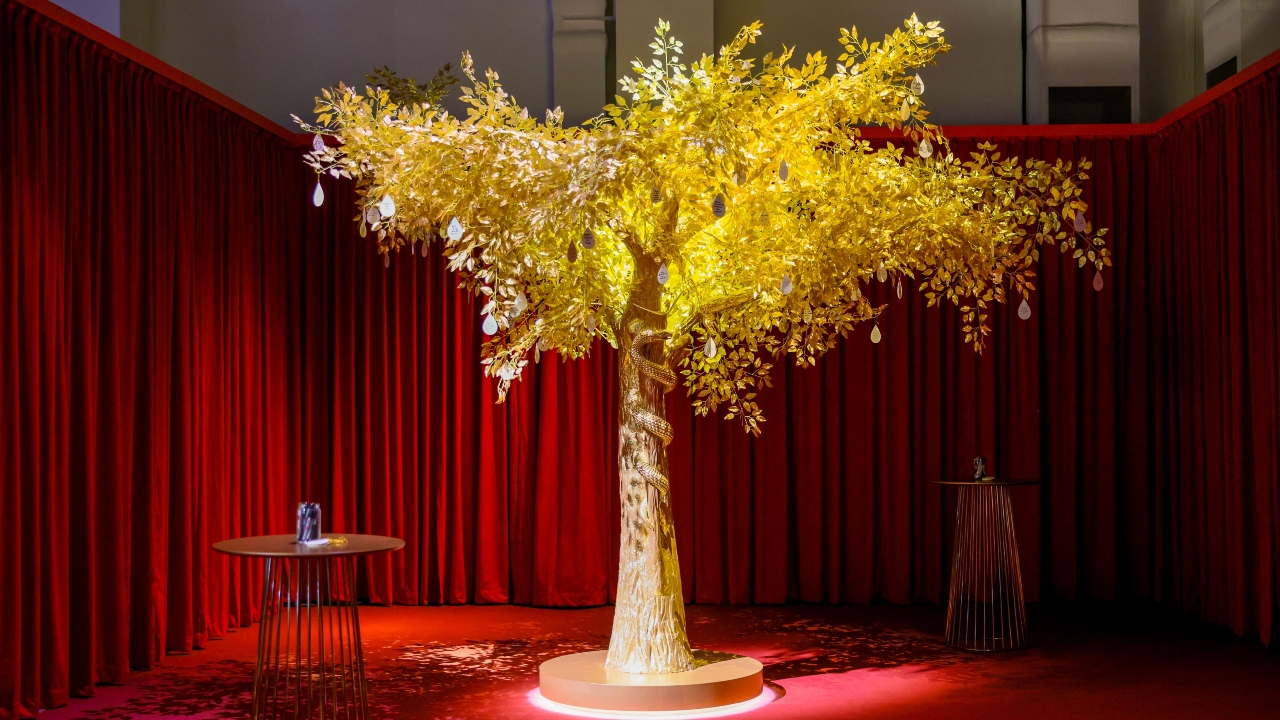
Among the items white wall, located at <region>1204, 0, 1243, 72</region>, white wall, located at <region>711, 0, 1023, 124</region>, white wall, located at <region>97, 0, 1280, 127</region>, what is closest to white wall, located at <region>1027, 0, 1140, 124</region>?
white wall, located at <region>97, 0, 1280, 127</region>

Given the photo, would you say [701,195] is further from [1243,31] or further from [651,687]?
[1243,31]

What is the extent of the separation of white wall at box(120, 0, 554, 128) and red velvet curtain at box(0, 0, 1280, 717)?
875mm

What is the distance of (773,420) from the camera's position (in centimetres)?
755

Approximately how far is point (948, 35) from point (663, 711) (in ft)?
17.9

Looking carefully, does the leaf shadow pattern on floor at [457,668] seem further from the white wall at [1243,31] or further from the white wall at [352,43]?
the white wall at [1243,31]

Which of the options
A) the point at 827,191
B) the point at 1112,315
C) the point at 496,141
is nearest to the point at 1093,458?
the point at 1112,315

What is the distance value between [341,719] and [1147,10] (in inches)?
275

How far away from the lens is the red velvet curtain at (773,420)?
6359mm

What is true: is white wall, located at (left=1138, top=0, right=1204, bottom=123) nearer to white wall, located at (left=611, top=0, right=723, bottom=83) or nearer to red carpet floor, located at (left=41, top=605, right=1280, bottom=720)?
white wall, located at (left=611, top=0, right=723, bottom=83)

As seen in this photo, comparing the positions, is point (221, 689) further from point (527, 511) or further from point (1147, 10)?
point (1147, 10)

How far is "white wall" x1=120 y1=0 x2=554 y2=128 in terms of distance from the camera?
26.4 ft

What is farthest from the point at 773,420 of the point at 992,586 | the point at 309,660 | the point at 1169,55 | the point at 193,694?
the point at 309,660

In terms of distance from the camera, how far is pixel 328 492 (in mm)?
7656

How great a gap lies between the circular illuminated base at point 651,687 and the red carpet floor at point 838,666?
0.13 m
